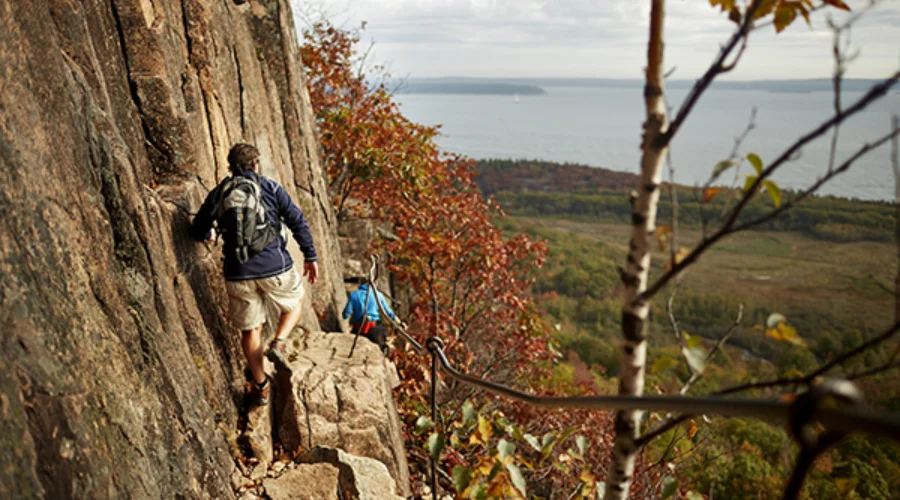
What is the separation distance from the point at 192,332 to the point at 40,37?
109 inches

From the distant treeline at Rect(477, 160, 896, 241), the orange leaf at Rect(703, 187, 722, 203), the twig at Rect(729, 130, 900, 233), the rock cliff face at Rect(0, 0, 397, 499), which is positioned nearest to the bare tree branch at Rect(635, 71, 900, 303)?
the twig at Rect(729, 130, 900, 233)

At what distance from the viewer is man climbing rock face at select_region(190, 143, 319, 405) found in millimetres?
5523

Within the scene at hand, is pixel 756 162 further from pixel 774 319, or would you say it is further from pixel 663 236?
pixel 774 319

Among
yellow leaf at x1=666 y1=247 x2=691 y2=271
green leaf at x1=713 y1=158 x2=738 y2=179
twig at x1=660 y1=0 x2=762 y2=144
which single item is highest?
twig at x1=660 y1=0 x2=762 y2=144

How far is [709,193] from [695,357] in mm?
560

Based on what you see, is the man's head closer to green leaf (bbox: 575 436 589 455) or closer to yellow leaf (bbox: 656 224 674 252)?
green leaf (bbox: 575 436 589 455)

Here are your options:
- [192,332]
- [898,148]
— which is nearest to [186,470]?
[192,332]

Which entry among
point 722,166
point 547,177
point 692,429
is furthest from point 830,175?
point 547,177

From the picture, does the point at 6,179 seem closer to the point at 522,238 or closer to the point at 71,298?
the point at 71,298

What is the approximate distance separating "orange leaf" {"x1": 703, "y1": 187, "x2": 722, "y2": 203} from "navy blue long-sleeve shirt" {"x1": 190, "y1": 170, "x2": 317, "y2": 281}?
186 inches

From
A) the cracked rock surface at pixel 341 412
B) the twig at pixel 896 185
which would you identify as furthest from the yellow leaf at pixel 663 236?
the cracked rock surface at pixel 341 412

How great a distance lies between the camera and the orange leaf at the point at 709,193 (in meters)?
1.85

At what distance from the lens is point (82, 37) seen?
4.48 meters

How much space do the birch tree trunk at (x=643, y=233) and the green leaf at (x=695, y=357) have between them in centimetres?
16
